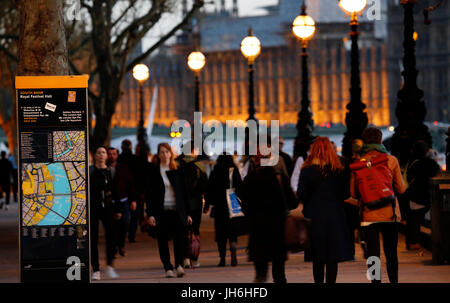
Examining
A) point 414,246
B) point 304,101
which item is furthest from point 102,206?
point 304,101

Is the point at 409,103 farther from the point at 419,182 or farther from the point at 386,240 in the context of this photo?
the point at 386,240

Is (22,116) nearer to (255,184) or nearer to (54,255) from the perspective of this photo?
(54,255)

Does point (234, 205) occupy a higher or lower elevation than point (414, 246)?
higher

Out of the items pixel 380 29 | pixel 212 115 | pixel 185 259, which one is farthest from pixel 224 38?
pixel 185 259

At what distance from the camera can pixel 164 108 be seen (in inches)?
4781

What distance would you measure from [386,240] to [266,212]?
1.12 meters

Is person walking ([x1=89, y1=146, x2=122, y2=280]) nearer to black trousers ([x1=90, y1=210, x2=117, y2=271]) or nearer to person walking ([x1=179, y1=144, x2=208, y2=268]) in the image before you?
black trousers ([x1=90, y1=210, x2=117, y2=271])

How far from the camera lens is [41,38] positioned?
29.6 feet

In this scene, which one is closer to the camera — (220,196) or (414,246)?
(220,196)

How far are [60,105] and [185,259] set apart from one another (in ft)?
13.9

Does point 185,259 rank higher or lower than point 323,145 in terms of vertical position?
lower

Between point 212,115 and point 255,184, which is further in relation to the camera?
point 212,115
